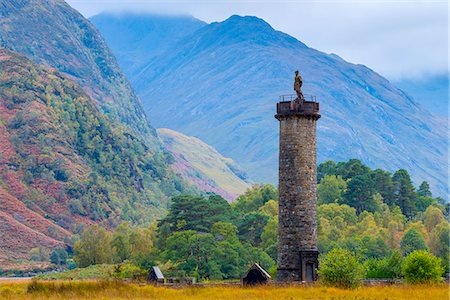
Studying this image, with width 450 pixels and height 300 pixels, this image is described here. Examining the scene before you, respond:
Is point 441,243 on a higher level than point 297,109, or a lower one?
lower

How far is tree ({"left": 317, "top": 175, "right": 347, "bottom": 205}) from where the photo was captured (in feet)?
535

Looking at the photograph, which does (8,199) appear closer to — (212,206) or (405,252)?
(212,206)

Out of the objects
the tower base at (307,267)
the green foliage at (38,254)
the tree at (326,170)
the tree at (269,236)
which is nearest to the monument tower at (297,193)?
the tower base at (307,267)

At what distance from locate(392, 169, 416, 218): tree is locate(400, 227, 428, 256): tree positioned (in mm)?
38966

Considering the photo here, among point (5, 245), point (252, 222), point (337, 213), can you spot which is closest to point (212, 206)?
point (252, 222)

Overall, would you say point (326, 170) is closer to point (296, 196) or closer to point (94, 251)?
point (94, 251)

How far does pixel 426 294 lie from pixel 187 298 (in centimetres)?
1123

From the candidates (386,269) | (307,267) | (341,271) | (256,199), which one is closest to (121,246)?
(256,199)

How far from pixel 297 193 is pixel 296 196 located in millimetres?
196

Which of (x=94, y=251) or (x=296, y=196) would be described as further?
(x=94, y=251)

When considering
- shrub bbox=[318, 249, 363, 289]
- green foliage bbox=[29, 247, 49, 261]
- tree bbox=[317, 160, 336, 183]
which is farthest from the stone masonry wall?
tree bbox=[317, 160, 336, 183]

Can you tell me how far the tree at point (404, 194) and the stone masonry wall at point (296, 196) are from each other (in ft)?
351

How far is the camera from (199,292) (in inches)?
1991

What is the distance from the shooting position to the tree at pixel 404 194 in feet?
547
